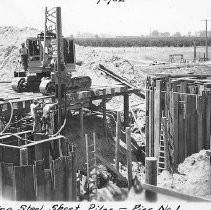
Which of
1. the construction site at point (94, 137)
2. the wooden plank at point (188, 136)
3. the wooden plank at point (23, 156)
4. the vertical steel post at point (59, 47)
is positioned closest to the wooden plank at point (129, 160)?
the construction site at point (94, 137)

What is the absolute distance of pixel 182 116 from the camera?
13031 mm

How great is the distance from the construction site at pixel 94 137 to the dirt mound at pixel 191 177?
Result: 1.2 inches

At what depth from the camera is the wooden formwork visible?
505 inches

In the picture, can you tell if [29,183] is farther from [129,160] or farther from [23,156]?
[129,160]

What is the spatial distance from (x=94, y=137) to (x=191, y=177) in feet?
10.3

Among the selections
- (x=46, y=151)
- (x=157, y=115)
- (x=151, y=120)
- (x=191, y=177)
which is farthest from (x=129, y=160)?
(x=46, y=151)

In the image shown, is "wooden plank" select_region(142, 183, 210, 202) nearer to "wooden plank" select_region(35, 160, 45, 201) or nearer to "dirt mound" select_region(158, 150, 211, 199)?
"wooden plank" select_region(35, 160, 45, 201)

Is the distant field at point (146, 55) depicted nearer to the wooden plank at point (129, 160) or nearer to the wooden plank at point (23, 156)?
the wooden plank at point (129, 160)

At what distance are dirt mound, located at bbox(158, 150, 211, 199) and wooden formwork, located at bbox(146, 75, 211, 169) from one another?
0.29m

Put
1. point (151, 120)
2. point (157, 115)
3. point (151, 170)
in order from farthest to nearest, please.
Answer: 1. point (151, 120)
2. point (157, 115)
3. point (151, 170)

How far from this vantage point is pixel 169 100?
13.2 meters

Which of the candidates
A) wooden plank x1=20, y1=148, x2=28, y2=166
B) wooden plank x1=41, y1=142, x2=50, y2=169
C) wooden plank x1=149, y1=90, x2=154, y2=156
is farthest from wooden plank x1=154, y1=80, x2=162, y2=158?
wooden plank x1=20, y1=148, x2=28, y2=166

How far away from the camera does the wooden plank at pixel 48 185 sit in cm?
812

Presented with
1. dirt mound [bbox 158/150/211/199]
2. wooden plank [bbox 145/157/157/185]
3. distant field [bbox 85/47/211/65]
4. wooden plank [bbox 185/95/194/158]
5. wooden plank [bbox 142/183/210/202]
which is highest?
distant field [bbox 85/47/211/65]
